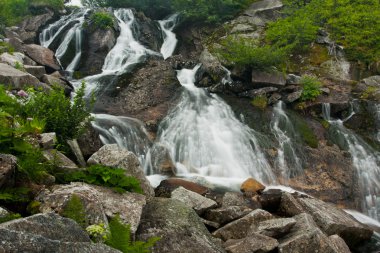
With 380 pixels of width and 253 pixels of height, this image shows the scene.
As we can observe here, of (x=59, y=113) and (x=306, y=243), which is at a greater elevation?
(x=59, y=113)

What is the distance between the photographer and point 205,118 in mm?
16156

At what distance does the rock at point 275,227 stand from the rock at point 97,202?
249 cm

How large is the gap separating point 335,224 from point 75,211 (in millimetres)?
6446

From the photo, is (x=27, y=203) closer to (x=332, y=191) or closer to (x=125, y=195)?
(x=125, y=195)

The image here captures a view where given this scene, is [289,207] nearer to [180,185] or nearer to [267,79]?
[180,185]

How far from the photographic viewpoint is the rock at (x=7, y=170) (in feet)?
15.4

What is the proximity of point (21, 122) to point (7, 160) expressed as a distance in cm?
210

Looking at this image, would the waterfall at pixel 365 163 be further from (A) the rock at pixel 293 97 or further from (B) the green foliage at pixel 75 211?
(B) the green foliage at pixel 75 211

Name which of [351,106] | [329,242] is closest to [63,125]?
[329,242]

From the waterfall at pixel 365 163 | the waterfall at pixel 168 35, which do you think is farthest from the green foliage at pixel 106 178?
the waterfall at pixel 168 35

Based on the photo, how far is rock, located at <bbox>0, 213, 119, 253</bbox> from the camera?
9.64 feet

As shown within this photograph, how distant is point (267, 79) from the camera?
60.4ft

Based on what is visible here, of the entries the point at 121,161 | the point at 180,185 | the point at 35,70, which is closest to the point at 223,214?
the point at 121,161

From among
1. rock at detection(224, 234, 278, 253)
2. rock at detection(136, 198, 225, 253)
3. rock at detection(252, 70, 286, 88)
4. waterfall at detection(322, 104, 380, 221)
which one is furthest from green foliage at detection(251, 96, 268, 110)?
rock at detection(136, 198, 225, 253)
